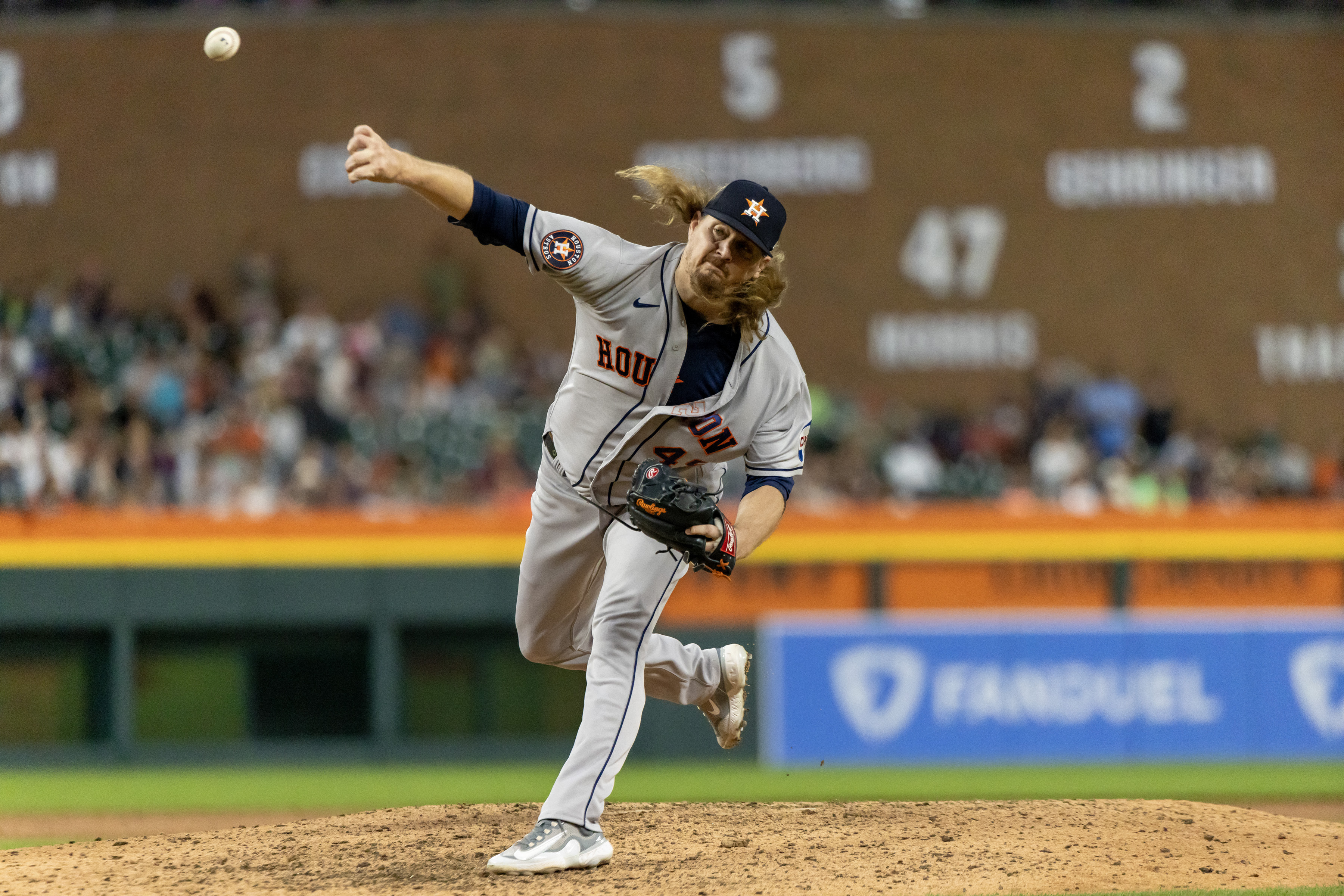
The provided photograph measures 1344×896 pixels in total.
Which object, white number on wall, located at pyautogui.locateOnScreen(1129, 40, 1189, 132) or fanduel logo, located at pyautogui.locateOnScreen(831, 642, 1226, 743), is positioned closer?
fanduel logo, located at pyautogui.locateOnScreen(831, 642, 1226, 743)

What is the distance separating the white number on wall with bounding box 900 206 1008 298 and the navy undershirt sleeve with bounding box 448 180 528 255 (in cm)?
1095

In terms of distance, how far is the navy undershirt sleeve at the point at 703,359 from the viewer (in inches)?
190

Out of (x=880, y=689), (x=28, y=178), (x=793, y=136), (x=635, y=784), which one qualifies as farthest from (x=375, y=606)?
(x=28, y=178)

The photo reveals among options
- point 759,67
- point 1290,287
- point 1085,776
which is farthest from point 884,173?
point 1085,776

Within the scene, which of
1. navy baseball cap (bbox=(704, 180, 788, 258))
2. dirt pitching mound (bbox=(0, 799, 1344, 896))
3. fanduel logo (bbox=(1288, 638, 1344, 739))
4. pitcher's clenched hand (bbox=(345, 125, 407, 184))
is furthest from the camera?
fanduel logo (bbox=(1288, 638, 1344, 739))

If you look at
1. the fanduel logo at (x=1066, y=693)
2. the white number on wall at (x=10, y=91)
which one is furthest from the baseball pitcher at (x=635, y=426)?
the white number on wall at (x=10, y=91)

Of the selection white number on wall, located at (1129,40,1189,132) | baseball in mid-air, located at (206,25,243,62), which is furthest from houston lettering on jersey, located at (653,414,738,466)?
white number on wall, located at (1129,40,1189,132)

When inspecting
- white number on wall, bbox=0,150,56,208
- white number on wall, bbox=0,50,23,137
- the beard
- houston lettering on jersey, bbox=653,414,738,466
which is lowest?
houston lettering on jersey, bbox=653,414,738,466

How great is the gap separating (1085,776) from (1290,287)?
24.6 feet

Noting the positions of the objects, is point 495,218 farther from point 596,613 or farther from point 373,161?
point 596,613

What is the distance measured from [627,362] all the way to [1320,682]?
7134 millimetres

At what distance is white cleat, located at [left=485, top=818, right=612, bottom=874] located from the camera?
488 centimetres

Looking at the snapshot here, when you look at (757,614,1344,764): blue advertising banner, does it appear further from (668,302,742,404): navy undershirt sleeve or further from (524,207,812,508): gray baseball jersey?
(668,302,742,404): navy undershirt sleeve

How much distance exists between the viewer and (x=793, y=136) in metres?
15.0
